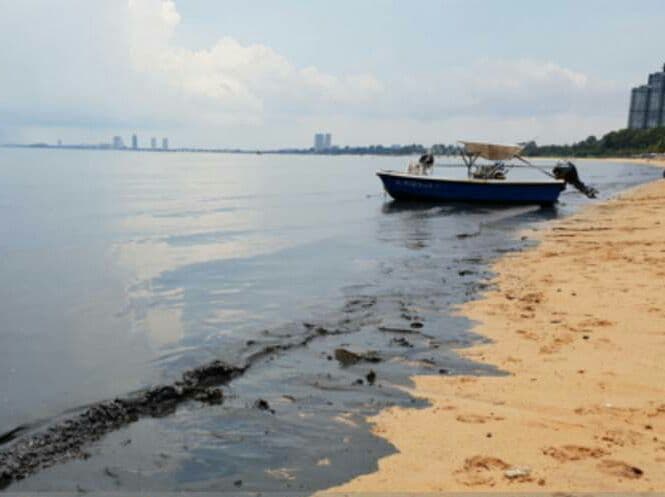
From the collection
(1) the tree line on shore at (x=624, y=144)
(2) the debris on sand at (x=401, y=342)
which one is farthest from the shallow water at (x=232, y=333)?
(1) the tree line on shore at (x=624, y=144)

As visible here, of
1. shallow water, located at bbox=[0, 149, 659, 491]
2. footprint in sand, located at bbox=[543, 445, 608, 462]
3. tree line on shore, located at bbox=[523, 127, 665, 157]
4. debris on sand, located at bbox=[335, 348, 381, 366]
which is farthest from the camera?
tree line on shore, located at bbox=[523, 127, 665, 157]

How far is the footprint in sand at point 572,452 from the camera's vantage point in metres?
4.68

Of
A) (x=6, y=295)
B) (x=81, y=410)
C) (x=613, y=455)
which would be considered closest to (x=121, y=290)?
(x=6, y=295)

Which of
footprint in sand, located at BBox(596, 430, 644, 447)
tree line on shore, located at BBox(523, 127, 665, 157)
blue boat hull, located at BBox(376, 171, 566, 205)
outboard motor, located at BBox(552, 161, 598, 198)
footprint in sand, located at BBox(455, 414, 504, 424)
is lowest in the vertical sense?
footprint in sand, located at BBox(455, 414, 504, 424)

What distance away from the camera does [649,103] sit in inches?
7525

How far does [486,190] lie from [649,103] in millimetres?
187207

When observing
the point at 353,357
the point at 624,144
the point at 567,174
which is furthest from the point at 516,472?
the point at 624,144

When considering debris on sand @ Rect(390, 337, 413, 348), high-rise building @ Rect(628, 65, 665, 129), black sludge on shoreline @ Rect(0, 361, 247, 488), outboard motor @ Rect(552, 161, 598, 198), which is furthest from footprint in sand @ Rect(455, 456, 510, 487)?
high-rise building @ Rect(628, 65, 665, 129)

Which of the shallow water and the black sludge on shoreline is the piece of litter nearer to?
the shallow water

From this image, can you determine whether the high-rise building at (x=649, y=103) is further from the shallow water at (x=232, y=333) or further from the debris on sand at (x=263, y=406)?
the debris on sand at (x=263, y=406)

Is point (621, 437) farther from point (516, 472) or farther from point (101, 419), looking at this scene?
point (101, 419)

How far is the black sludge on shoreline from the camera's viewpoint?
5246 mm

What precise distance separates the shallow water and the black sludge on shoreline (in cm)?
19

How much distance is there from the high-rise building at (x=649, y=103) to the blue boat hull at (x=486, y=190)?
175m
